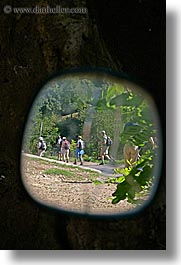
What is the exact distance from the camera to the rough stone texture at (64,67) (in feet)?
14.6

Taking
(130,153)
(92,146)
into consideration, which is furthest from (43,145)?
(130,153)

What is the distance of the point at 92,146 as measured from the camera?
175 inches

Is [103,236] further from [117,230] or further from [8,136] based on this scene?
[8,136]

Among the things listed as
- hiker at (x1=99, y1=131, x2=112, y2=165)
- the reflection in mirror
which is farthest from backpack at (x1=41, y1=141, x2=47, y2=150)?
hiker at (x1=99, y1=131, x2=112, y2=165)

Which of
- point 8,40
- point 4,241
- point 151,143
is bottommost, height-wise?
point 4,241

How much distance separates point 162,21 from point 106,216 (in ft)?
1.81

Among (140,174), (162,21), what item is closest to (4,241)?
(140,174)

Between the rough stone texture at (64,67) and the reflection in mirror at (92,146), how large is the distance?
1.1 inches

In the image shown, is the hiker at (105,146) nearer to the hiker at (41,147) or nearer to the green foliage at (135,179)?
the green foliage at (135,179)

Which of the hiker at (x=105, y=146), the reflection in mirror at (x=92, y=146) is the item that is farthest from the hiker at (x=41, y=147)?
the hiker at (x=105, y=146)

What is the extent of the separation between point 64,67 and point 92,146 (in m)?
0.23

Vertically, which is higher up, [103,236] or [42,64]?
[42,64]

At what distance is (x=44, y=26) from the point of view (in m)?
4.45

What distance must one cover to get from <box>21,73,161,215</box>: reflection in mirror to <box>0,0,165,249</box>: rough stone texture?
0.03 m
